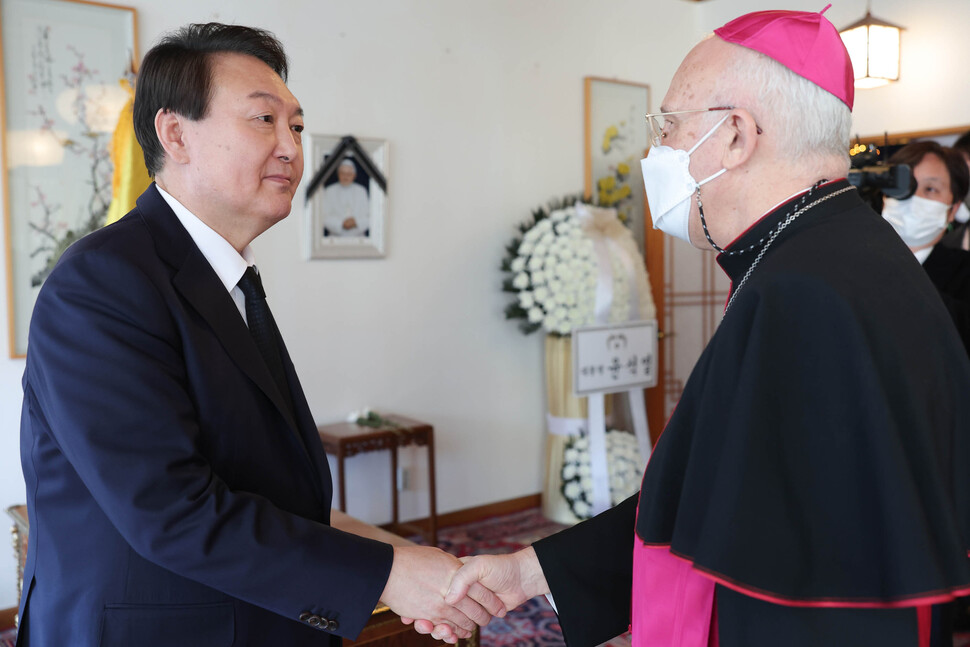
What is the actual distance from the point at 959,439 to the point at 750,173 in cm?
48

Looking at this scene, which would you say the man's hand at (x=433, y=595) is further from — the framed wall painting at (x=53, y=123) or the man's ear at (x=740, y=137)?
the framed wall painting at (x=53, y=123)

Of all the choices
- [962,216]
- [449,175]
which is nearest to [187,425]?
[449,175]

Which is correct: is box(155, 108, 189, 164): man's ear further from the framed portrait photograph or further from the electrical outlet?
the electrical outlet

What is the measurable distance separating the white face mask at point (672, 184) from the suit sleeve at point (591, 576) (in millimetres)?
622

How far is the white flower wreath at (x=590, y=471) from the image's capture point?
4.82 meters

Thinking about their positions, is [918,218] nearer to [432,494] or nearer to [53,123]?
[432,494]

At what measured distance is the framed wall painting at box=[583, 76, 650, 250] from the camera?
552 centimetres

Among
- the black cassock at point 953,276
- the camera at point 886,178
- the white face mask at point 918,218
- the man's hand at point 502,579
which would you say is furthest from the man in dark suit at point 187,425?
the white face mask at point 918,218

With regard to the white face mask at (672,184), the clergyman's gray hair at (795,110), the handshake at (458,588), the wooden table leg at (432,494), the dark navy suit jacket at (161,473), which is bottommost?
the wooden table leg at (432,494)

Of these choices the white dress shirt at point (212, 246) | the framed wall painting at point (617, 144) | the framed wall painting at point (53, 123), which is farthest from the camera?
the framed wall painting at point (617, 144)

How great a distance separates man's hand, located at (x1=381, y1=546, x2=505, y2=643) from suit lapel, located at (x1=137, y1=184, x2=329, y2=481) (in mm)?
304

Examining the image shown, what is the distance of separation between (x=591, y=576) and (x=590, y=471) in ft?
10.7

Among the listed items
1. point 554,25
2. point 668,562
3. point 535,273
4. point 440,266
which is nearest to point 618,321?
point 535,273

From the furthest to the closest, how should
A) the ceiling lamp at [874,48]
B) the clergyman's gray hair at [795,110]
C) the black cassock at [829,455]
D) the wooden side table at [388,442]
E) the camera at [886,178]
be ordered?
the ceiling lamp at [874,48] → the wooden side table at [388,442] → the camera at [886,178] → the clergyman's gray hair at [795,110] → the black cassock at [829,455]
